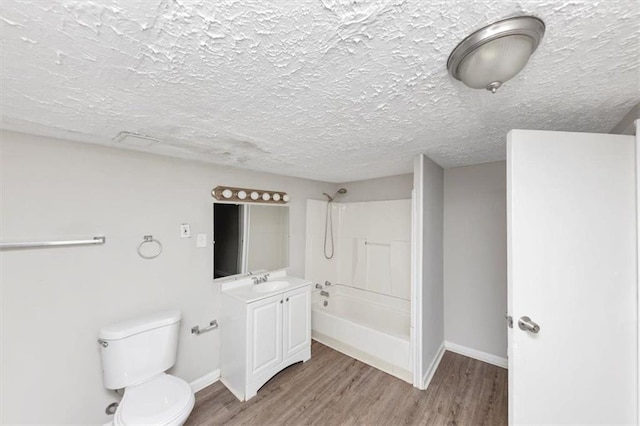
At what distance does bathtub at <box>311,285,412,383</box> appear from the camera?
2416mm

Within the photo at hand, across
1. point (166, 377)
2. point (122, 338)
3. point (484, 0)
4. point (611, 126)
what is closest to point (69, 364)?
point (122, 338)

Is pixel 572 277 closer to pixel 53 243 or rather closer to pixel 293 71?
pixel 293 71

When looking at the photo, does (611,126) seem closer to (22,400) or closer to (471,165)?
(471,165)

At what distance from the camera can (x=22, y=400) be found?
151 cm

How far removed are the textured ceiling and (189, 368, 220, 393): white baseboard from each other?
2165 millimetres

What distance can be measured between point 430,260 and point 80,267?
9.62 ft

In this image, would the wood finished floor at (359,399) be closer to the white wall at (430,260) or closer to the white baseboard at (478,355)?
the white baseboard at (478,355)

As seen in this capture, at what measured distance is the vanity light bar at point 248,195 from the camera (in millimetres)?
2449

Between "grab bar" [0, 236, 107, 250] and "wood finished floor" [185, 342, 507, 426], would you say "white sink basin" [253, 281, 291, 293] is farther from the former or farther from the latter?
"grab bar" [0, 236, 107, 250]

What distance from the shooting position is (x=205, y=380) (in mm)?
2324

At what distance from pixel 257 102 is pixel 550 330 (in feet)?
6.15

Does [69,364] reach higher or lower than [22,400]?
higher

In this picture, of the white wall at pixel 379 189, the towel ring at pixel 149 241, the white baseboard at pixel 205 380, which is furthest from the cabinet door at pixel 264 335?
the white wall at pixel 379 189

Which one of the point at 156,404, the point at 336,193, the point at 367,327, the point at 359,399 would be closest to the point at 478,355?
Result: the point at 367,327
